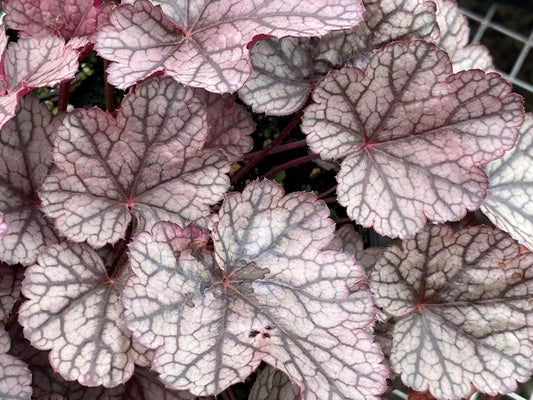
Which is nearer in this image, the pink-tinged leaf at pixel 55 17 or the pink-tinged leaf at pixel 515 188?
the pink-tinged leaf at pixel 55 17

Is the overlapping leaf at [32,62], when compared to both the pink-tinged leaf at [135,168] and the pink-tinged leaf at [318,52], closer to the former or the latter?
the pink-tinged leaf at [135,168]

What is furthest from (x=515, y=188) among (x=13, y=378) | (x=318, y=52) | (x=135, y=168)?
(x=13, y=378)

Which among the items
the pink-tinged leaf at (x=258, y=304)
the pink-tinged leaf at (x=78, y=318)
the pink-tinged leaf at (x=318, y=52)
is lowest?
the pink-tinged leaf at (x=78, y=318)

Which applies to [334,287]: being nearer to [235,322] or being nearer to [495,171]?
[235,322]

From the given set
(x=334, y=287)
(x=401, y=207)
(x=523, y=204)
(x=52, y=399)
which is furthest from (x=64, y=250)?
(x=523, y=204)

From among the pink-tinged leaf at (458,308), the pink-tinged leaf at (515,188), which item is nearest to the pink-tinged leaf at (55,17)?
the pink-tinged leaf at (458,308)

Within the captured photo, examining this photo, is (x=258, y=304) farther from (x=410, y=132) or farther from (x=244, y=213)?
(x=410, y=132)
